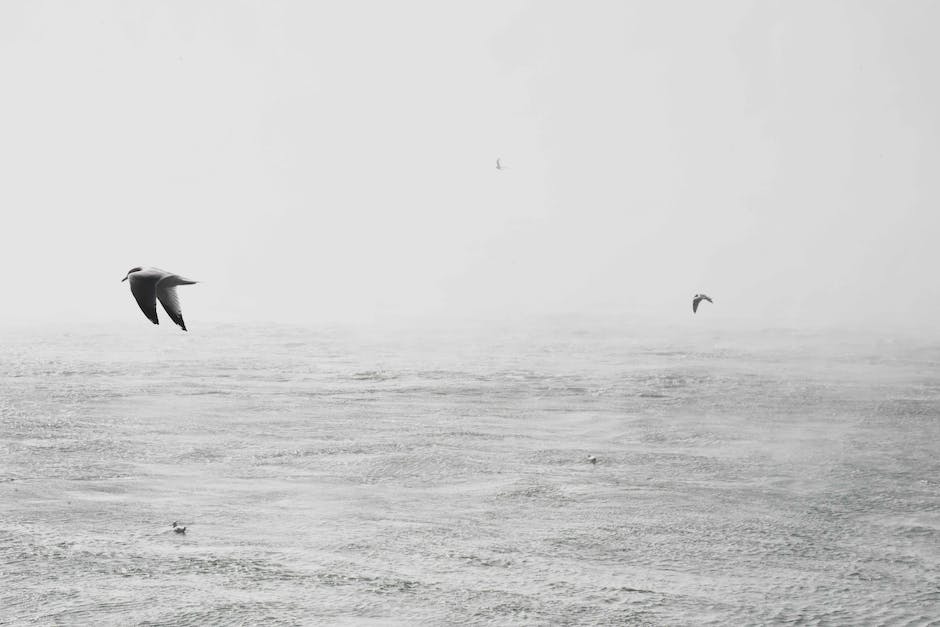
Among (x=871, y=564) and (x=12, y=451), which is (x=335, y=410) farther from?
(x=871, y=564)

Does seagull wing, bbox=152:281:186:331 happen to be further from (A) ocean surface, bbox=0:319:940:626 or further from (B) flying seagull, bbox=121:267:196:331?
(A) ocean surface, bbox=0:319:940:626

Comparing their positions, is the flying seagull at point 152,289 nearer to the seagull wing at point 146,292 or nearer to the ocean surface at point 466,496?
the seagull wing at point 146,292

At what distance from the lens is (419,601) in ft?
29.6

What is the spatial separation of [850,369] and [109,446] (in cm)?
1669

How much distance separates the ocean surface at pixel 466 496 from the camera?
9062 mm

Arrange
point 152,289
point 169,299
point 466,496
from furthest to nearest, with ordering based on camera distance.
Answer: point 466,496, point 169,299, point 152,289

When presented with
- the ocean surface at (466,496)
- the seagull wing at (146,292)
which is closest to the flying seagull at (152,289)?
the seagull wing at (146,292)

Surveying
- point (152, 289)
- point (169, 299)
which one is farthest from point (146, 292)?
point (169, 299)

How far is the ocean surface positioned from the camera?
9.06 m

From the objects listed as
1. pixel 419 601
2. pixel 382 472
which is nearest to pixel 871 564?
pixel 419 601

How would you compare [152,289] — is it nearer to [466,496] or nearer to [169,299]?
[169,299]

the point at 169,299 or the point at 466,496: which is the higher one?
the point at 169,299

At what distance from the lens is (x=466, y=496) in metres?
12.5

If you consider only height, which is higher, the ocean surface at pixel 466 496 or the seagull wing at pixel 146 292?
the seagull wing at pixel 146 292
